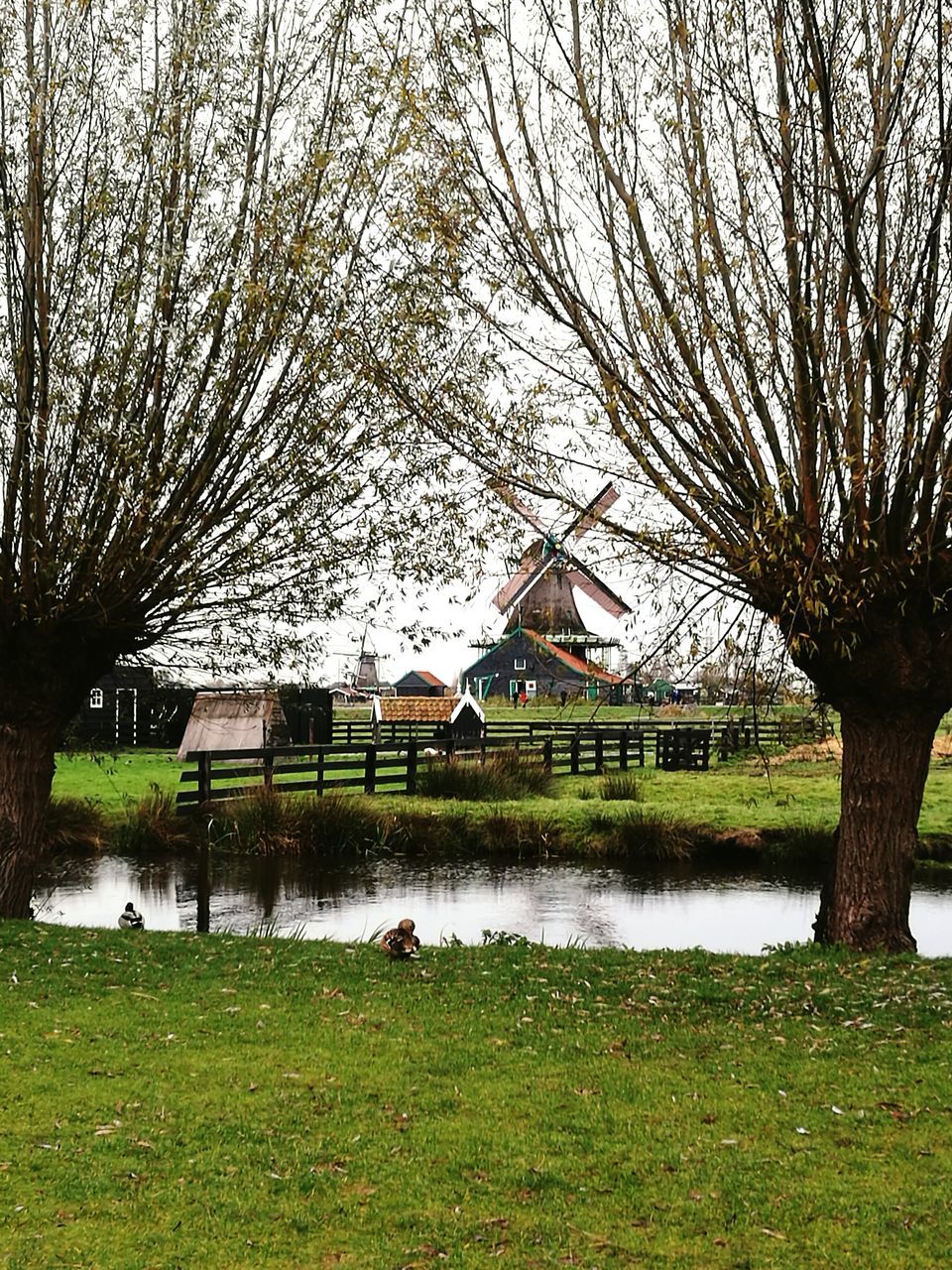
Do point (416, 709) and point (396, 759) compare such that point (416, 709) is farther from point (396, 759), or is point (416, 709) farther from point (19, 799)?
point (19, 799)

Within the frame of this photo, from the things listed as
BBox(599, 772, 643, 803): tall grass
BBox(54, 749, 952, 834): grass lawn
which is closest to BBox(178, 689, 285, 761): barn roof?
BBox(54, 749, 952, 834): grass lawn

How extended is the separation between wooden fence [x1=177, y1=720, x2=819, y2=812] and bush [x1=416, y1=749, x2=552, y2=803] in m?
0.43

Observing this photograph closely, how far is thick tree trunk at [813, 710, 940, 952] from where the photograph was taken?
9.73 meters

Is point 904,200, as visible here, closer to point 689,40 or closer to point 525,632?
point 689,40

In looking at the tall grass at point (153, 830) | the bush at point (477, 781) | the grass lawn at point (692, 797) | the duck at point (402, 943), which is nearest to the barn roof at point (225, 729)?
the grass lawn at point (692, 797)

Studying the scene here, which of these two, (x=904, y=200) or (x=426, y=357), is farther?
(x=426, y=357)

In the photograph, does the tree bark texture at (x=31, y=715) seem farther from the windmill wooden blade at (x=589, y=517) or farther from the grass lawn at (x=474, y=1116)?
the windmill wooden blade at (x=589, y=517)

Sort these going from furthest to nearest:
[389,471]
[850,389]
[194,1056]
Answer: [389,471] < [850,389] < [194,1056]

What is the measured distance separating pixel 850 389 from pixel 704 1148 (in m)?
5.65

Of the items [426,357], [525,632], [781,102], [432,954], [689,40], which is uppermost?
[689,40]

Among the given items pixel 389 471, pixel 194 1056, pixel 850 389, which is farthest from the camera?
pixel 389 471

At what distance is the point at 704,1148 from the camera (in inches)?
217

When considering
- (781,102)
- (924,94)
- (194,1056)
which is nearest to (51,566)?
(194,1056)

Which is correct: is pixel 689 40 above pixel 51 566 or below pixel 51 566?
above
